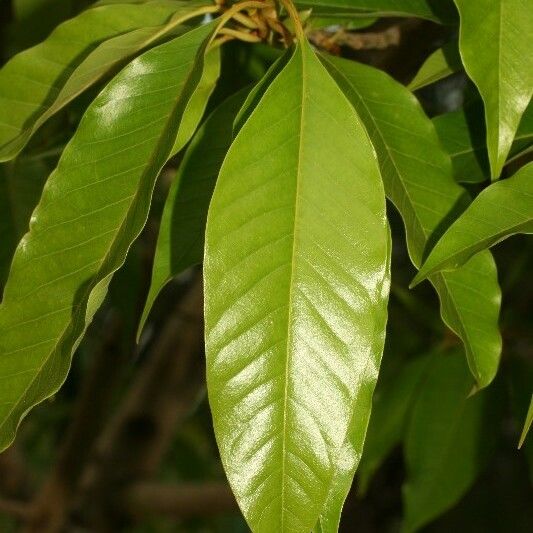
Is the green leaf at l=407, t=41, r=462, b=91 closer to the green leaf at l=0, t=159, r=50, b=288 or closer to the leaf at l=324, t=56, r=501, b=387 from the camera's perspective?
the leaf at l=324, t=56, r=501, b=387

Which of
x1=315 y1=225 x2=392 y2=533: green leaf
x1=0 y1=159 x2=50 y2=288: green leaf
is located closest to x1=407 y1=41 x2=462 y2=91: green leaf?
x1=315 y1=225 x2=392 y2=533: green leaf

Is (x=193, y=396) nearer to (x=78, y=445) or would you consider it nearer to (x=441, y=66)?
(x=78, y=445)

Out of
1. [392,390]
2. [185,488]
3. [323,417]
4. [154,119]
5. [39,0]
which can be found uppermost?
[39,0]

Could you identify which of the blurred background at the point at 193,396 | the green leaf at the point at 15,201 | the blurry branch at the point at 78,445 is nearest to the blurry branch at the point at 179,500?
the blurred background at the point at 193,396

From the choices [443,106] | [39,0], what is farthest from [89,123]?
[443,106]

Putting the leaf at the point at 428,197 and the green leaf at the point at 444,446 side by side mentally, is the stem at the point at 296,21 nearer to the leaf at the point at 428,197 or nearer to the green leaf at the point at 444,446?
the leaf at the point at 428,197

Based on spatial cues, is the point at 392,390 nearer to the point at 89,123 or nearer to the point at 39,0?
the point at 39,0
